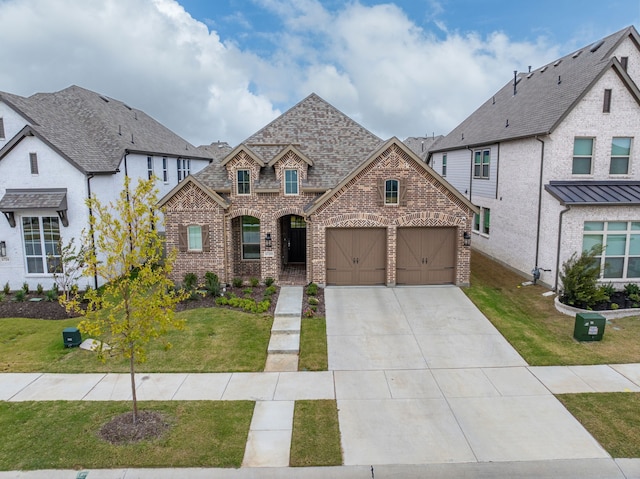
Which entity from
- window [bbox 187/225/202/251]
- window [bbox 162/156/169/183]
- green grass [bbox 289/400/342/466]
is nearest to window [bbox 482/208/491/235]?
window [bbox 187/225/202/251]

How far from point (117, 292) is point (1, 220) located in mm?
14026

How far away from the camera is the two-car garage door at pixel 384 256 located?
19.7 metres

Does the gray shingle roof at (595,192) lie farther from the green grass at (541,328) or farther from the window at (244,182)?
the window at (244,182)

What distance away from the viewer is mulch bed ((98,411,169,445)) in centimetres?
941

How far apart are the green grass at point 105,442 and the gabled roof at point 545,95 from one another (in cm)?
1661

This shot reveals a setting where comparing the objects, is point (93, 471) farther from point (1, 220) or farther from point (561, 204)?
point (561, 204)

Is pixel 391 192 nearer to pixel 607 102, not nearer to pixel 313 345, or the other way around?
pixel 313 345

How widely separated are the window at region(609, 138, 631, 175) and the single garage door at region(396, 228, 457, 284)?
722 centimetres

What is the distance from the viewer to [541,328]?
15.4 m

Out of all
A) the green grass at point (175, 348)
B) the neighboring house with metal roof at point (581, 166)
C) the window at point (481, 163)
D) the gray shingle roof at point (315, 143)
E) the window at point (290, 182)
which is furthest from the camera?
the window at point (481, 163)

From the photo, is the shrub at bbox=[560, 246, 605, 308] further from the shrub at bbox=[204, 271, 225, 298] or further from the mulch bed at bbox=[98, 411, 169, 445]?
the mulch bed at bbox=[98, 411, 169, 445]

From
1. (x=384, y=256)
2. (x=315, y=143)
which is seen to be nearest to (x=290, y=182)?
(x=315, y=143)

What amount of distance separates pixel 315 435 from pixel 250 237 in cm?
1262

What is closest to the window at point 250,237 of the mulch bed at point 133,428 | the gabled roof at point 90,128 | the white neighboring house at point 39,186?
the white neighboring house at point 39,186
